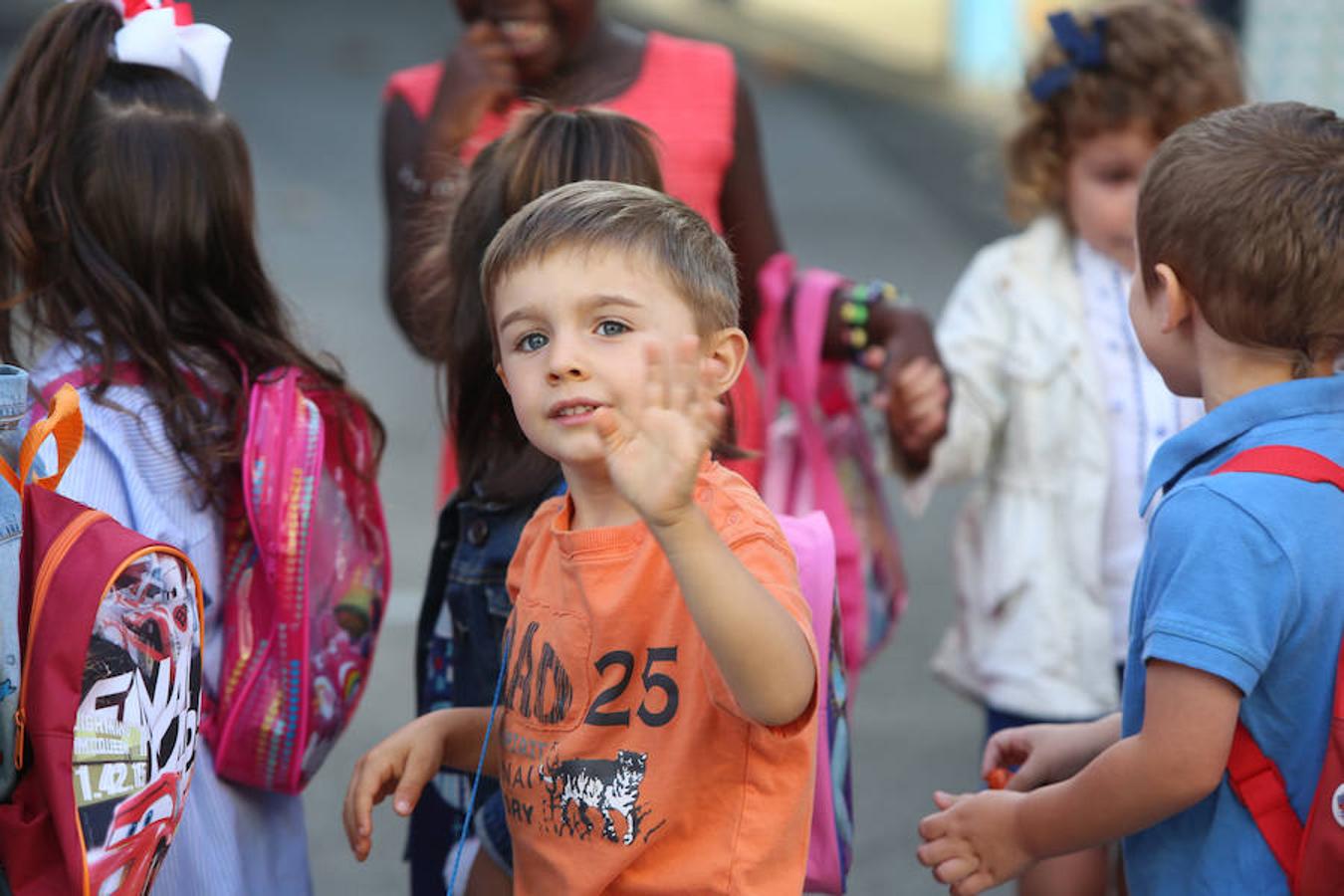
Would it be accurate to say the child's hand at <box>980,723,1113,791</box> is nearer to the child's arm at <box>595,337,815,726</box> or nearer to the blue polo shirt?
the blue polo shirt

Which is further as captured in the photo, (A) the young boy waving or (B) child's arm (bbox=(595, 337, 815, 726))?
(A) the young boy waving

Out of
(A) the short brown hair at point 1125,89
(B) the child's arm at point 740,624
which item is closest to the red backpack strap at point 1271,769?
(B) the child's arm at point 740,624

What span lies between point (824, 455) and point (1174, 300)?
4.31 feet

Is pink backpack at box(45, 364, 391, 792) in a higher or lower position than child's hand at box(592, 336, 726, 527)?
lower

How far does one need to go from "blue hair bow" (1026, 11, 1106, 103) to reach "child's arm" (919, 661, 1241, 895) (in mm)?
1757

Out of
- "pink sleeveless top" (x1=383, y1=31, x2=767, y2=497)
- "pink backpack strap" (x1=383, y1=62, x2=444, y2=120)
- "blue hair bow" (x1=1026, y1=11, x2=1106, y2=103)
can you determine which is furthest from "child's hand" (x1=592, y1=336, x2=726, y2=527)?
"blue hair bow" (x1=1026, y1=11, x2=1106, y2=103)

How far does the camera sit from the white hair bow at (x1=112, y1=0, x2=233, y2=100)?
2.55m

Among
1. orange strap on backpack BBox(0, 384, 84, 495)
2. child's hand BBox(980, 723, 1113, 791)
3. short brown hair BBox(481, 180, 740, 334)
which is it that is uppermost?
short brown hair BBox(481, 180, 740, 334)

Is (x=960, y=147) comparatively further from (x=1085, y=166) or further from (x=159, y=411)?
(x=159, y=411)

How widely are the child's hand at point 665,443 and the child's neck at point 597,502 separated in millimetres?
320

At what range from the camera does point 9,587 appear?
1.78 m

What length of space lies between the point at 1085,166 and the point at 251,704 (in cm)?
193

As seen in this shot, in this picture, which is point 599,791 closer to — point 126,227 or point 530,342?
point 530,342

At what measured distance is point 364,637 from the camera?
2.57 meters
